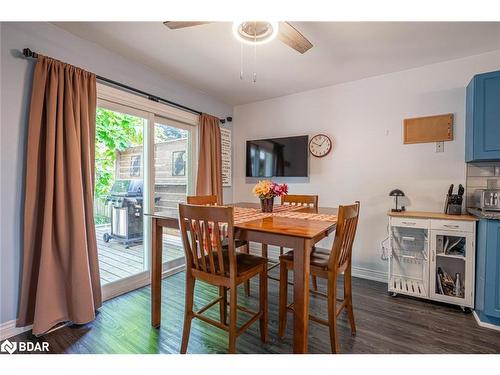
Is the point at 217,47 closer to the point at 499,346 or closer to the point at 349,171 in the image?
the point at 349,171

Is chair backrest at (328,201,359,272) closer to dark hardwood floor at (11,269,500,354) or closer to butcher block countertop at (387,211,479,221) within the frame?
dark hardwood floor at (11,269,500,354)

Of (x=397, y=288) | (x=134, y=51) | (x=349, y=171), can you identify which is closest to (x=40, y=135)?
(x=134, y=51)

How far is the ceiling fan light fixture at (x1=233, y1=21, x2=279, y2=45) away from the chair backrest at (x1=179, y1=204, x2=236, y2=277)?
115 cm

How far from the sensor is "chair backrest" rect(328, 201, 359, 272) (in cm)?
141

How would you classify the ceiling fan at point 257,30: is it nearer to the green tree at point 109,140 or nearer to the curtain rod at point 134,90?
the curtain rod at point 134,90

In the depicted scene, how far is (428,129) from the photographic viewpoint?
2.57 m

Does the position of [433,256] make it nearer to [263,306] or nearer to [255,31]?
[263,306]

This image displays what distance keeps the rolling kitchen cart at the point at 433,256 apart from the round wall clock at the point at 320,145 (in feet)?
3.74

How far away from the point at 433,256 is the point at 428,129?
133 cm

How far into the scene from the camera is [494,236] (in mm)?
1923

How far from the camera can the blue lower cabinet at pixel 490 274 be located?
6.27 feet

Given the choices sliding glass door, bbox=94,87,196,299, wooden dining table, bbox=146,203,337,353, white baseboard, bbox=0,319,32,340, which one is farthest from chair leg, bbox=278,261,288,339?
white baseboard, bbox=0,319,32,340

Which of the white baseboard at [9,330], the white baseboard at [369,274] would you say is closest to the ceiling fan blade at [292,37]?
the white baseboard at [369,274]
